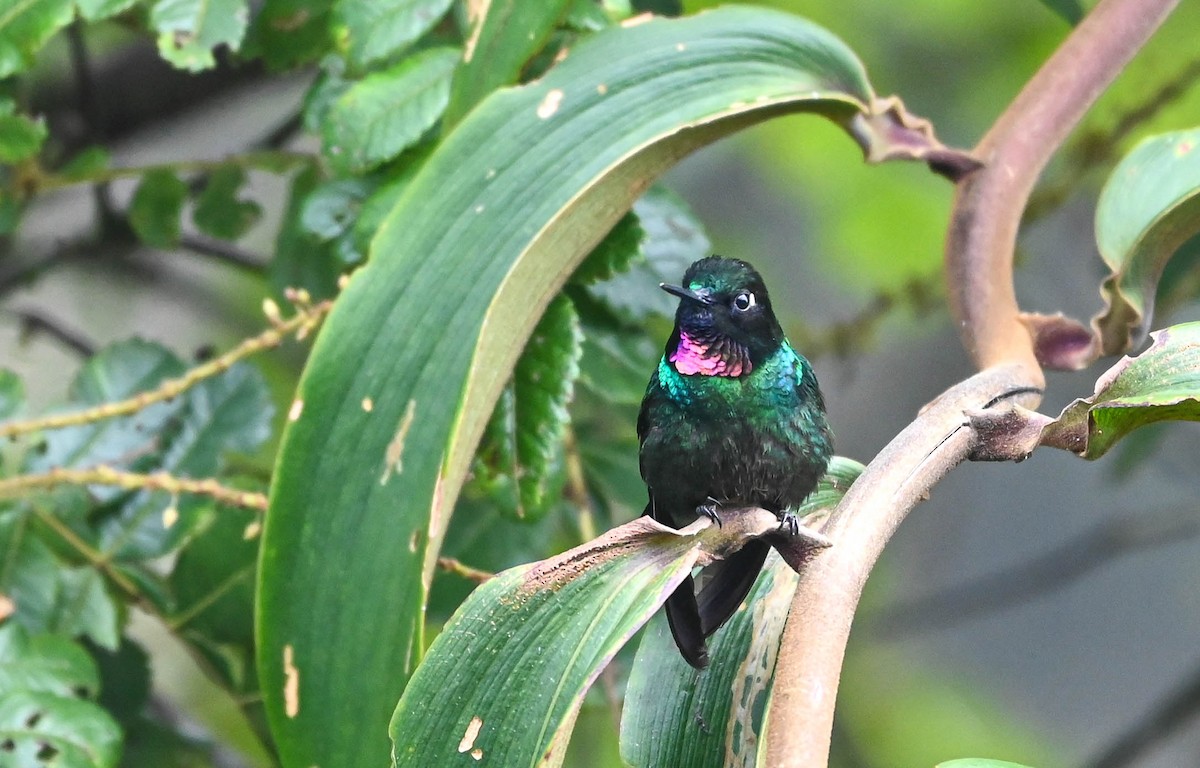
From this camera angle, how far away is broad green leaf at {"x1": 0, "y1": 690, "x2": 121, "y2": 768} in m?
0.99

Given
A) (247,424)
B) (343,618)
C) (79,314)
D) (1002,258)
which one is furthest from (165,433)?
(79,314)

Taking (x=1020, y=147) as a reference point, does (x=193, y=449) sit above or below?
below

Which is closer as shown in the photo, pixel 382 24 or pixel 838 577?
pixel 838 577

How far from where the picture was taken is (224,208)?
156 centimetres

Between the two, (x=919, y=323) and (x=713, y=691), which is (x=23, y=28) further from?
(x=919, y=323)

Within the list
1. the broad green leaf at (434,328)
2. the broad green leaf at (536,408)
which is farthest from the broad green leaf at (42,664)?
the broad green leaf at (536,408)

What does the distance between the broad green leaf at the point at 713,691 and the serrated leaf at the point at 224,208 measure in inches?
36.9

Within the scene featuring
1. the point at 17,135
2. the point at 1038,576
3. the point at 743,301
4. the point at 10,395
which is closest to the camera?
the point at 743,301

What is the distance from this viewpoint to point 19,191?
4.70 feet

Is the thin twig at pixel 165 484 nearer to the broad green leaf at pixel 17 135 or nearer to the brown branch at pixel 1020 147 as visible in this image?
the broad green leaf at pixel 17 135

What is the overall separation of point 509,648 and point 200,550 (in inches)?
27.8

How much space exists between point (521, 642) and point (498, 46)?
0.61m

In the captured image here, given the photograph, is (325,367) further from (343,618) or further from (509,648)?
(509,648)

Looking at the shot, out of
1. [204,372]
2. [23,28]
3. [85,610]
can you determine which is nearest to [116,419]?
[85,610]
